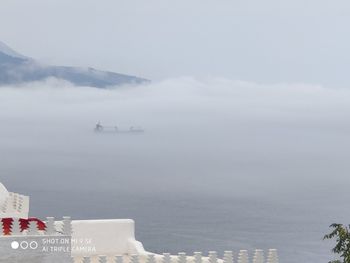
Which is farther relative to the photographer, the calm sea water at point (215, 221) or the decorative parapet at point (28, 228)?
the calm sea water at point (215, 221)

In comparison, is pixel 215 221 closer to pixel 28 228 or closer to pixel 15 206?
pixel 15 206

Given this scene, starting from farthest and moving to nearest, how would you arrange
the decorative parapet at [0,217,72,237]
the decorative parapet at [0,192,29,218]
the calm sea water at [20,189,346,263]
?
1. the calm sea water at [20,189,346,263]
2. the decorative parapet at [0,192,29,218]
3. the decorative parapet at [0,217,72,237]

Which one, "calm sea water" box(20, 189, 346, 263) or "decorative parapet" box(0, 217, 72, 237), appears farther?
"calm sea water" box(20, 189, 346, 263)

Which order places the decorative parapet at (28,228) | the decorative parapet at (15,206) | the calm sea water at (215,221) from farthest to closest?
the calm sea water at (215,221) → the decorative parapet at (15,206) → the decorative parapet at (28,228)

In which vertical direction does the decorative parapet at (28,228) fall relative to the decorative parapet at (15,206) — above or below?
above

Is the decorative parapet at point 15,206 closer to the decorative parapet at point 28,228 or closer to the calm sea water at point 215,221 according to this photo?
the decorative parapet at point 28,228

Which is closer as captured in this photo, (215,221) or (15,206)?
(15,206)

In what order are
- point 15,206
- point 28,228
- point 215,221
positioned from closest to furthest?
point 28,228, point 15,206, point 215,221

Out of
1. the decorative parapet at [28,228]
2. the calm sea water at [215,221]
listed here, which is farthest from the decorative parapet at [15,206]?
the calm sea water at [215,221]

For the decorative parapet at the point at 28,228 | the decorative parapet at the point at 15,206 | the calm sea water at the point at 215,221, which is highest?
the decorative parapet at the point at 28,228

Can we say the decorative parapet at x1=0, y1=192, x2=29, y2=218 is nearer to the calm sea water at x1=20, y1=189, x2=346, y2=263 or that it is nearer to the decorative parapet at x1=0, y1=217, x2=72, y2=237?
the decorative parapet at x1=0, y1=217, x2=72, y2=237

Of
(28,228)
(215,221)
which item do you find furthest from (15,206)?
(215,221)

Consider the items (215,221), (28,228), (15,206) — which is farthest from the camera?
(215,221)

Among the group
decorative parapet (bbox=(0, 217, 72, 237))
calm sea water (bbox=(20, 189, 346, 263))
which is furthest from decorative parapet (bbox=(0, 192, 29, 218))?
calm sea water (bbox=(20, 189, 346, 263))
